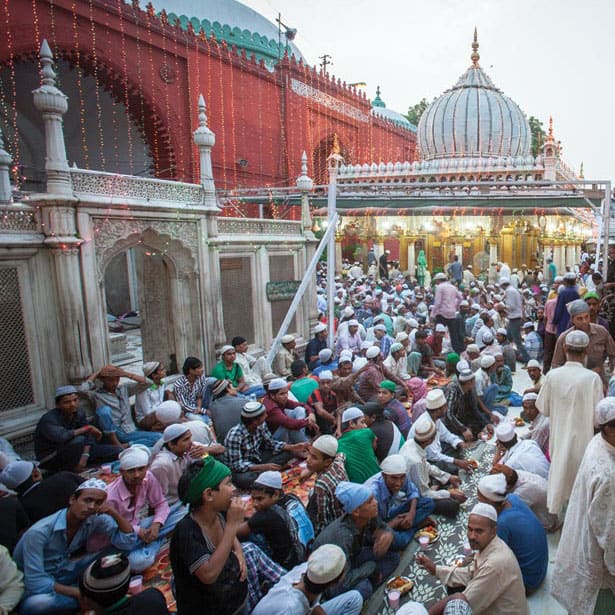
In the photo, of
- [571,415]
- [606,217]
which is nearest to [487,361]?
[571,415]

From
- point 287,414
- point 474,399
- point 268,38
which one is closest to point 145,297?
point 287,414

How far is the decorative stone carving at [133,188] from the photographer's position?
595 centimetres

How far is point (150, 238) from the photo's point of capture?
7.06 m

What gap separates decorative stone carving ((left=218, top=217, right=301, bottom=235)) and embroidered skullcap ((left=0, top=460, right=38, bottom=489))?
5.12 m

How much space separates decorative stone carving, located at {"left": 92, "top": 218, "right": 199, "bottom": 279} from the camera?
618 centimetres

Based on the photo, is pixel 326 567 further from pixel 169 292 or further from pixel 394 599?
pixel 169 292

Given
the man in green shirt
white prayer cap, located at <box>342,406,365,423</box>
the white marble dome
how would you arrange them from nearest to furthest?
the man in green shirt, white prayer cap, located at <box>342,406,365,423</box>, the white marble dome

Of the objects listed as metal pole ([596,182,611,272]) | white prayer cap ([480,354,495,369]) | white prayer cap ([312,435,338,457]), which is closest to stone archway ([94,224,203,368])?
white prayer cap ([480,354,495,369])

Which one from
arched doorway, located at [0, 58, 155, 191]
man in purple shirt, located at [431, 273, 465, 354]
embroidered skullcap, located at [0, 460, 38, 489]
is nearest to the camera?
embroidered skullcap, located at [0, 460, 38, 489]

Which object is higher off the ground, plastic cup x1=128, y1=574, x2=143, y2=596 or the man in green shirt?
the man in green shirt

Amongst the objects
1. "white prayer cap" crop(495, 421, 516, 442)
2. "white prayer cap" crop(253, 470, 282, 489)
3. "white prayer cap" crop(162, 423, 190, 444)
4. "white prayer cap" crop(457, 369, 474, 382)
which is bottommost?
"white prayer cap" crop(495, 421, 516, 442)

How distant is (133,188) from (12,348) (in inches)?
103

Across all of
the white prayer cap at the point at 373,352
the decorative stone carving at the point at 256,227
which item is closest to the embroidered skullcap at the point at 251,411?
the white prayer cap at the point at 373,352

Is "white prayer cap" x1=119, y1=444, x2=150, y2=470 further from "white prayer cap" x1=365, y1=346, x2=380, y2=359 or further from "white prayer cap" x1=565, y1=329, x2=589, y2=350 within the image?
"white prayer cap" x1=365, y1=346, x2=380, y2=359
